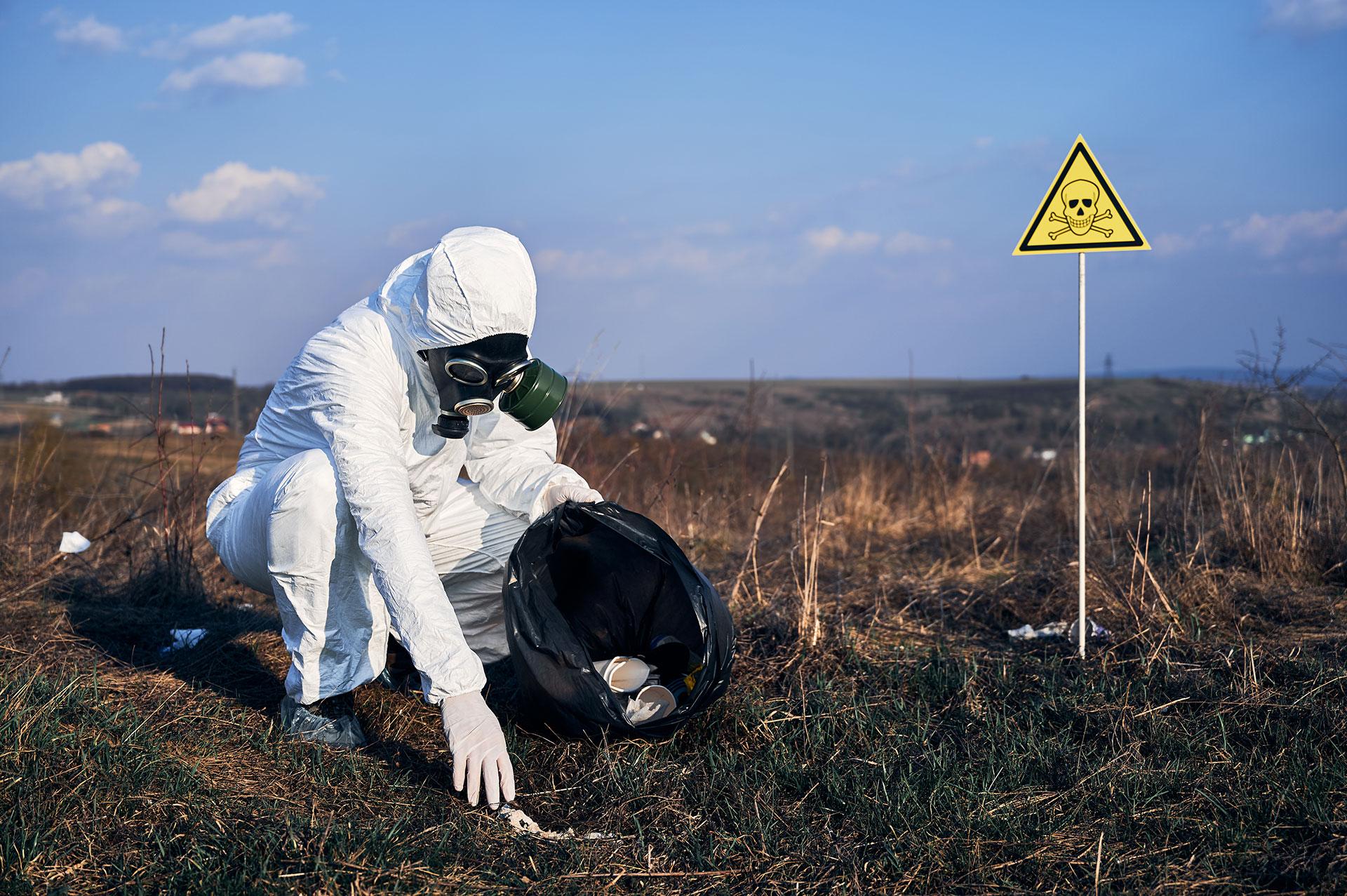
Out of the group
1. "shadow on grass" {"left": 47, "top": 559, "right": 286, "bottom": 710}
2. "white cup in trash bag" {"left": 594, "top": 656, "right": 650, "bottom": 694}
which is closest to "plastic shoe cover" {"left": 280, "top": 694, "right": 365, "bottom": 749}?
"shadow on grass" {"left": 47, "top": 559, "right": 286, "bottom": 710}

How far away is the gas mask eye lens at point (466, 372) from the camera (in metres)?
3.04

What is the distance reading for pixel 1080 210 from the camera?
4.30 m

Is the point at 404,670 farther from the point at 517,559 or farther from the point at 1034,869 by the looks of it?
the point at 1034,869

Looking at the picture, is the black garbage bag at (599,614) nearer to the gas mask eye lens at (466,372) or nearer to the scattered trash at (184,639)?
the gas mask eye lens at (466,372)

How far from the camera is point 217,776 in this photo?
9.41 feet

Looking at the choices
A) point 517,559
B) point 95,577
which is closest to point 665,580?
point 517,559

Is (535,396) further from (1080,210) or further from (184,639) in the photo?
(1080,210)

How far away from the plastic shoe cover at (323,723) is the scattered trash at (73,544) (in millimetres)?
2745

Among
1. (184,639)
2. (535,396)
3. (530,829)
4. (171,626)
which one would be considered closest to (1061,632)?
(535,396)

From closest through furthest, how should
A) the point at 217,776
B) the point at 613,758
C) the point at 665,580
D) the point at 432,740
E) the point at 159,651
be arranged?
the point at 217,776, the point at 613,758, the point at 432,740, the point at 665,580, the point at 159,651

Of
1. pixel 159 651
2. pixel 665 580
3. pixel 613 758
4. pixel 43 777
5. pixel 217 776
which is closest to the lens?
pixel 43 777

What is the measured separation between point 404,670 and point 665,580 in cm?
109

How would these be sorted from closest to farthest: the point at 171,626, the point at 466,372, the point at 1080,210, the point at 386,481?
the point at 386,481
the point at 466,372
the point at 1080,210
the point at 171,626

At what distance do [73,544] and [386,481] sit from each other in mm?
3447
